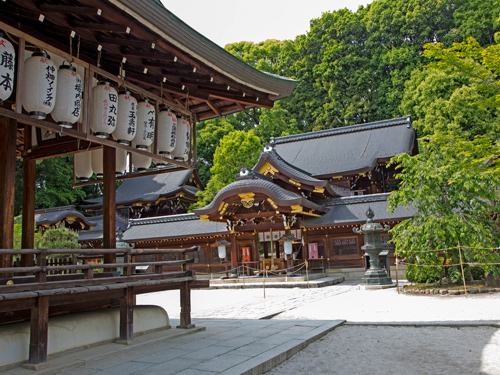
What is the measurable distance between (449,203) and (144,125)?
9572 millimetres

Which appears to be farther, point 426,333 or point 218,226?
point 218,226

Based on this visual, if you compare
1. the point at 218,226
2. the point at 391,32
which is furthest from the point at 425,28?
the point at 218,226

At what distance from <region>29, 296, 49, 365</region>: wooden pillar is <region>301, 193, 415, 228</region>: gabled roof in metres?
16.8

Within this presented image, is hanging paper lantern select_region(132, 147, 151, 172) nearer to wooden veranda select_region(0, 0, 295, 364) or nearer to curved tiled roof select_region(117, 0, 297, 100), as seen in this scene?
wooden veranda select_region(0, 0, 295, 364)

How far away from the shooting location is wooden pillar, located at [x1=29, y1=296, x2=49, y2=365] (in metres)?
4.60

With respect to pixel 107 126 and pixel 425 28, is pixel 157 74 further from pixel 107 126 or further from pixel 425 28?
pixel 425 28

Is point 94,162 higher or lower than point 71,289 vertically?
higher

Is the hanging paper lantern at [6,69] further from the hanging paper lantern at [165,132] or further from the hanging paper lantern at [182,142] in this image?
the hanging paper lantern at [182,142]

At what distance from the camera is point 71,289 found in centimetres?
498

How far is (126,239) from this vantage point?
2470 cm

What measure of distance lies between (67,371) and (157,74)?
455cm

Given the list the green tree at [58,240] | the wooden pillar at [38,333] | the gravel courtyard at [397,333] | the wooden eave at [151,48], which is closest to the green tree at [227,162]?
the green tree at [58,240]

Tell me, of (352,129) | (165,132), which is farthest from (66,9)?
(352,129)

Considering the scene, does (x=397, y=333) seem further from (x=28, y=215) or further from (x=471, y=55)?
(x=471, y=55)
